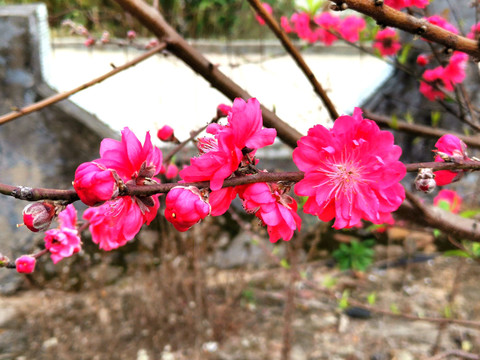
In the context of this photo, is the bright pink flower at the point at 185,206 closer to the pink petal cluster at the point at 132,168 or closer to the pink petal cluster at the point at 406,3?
the pink petal cluster at the point at 132,168

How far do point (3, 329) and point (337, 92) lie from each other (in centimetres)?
303

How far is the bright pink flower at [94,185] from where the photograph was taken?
0.36 m

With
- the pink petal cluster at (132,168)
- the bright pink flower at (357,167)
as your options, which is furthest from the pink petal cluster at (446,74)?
the pink petal cluster at (132,168)

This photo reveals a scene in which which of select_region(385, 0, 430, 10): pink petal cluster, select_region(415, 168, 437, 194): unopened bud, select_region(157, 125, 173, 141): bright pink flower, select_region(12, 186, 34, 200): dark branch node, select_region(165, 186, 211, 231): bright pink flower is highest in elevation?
select_region(385, 0, 430, 10): pink petal cluster

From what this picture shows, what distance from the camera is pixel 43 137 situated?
226 cm

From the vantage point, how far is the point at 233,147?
1.42ft

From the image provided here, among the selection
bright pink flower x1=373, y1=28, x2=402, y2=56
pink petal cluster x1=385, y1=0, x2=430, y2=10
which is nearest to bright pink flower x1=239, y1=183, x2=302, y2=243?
pink petal cluster x1=385, y1=0, x2=430, y2=10

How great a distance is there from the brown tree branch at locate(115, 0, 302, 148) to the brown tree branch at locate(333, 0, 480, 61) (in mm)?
318

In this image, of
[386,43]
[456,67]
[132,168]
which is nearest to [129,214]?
[132,168]

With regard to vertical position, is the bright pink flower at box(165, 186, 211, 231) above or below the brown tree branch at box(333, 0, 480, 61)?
below

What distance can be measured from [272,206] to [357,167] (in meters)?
0.13

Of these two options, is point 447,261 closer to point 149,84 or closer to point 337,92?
point 337,92

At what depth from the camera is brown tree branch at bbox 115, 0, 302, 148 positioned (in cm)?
83

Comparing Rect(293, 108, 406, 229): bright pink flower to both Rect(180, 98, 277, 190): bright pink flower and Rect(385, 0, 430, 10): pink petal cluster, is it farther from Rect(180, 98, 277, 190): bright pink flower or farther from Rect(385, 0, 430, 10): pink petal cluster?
Rect(385, 0, 430, 10): pink petal cluster
